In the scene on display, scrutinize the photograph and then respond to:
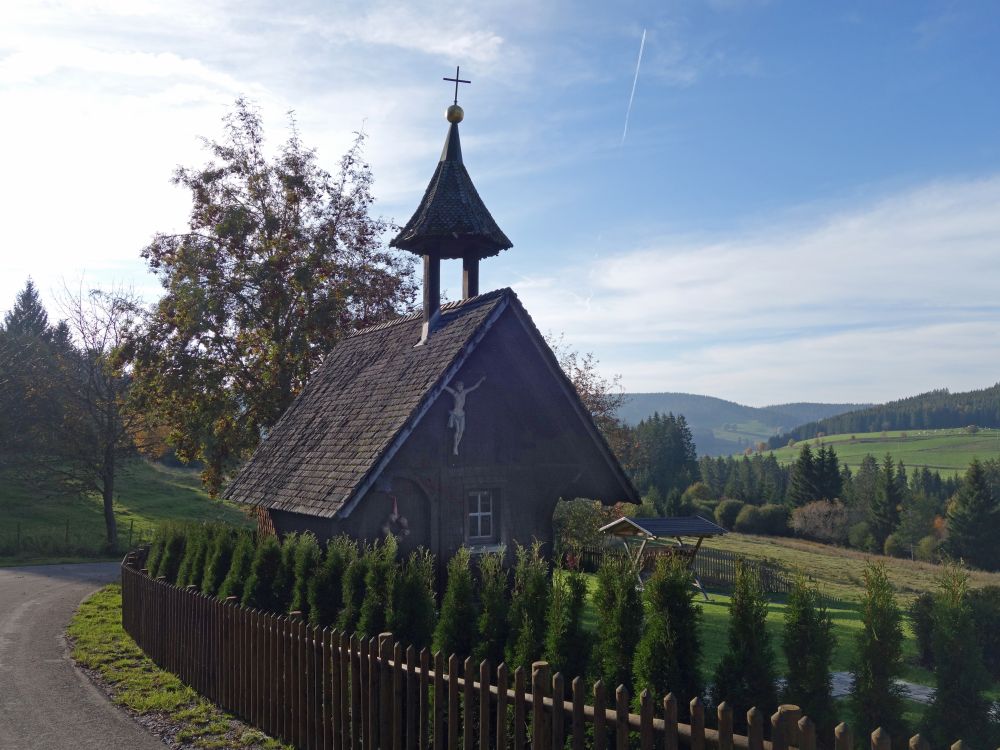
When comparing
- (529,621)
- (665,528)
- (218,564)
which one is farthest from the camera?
(665,528)

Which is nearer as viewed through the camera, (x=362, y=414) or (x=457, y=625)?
(x=457, y=625)

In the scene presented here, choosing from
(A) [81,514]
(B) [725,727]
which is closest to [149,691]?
(B) [725,727]

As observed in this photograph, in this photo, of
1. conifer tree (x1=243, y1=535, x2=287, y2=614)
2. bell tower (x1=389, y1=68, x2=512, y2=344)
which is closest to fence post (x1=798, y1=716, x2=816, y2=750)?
conifer tree (x1=243, y1=535, x2=287, y2=614)

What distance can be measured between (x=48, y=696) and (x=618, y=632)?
8.26 meters

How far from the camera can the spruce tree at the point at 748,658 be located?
625cm

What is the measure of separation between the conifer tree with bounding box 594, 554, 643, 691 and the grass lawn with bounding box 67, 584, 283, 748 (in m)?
3.94

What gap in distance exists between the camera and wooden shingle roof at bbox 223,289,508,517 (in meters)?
11.6

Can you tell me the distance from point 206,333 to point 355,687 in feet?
73.5

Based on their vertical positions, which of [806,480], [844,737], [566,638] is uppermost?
[844,737]

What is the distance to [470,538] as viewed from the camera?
13.3 meters

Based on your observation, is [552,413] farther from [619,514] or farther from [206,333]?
[619,514]

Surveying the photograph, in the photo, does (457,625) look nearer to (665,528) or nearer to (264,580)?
(264,580)

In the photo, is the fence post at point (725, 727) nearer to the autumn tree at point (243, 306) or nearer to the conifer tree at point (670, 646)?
the conifer tree at point (670, 646)

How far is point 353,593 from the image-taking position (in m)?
9.20
